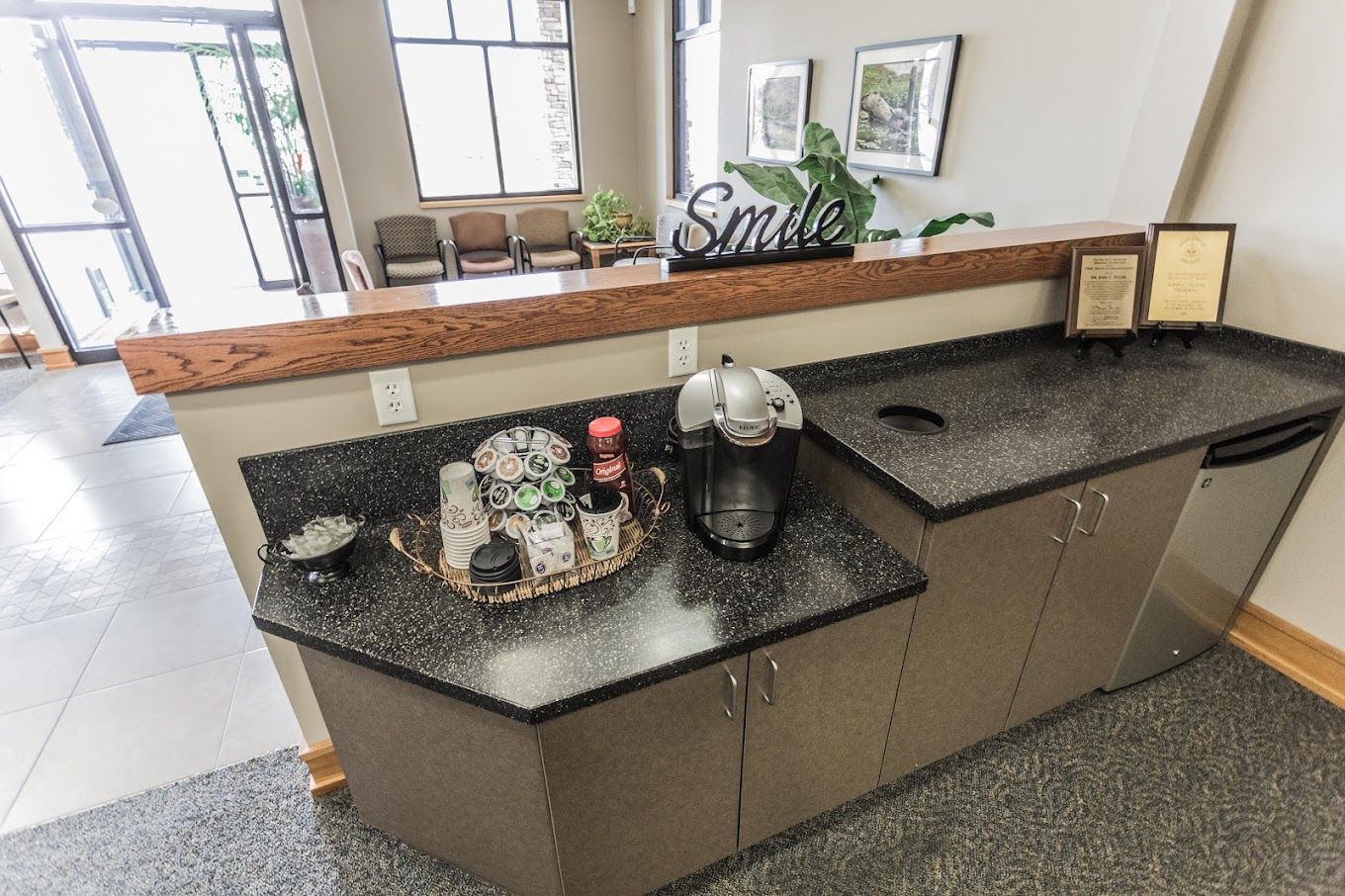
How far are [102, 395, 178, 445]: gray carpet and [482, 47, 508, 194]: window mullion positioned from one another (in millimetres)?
3682

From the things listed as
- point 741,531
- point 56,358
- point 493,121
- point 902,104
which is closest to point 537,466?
point 741,531

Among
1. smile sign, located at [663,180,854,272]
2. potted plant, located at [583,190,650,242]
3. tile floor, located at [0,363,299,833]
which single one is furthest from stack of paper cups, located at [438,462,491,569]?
potted plant, located at [583,190,650,242]

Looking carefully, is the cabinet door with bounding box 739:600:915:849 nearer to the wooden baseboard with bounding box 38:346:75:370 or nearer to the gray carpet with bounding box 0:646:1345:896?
the gray carpet with bounding box 0:646:1345:896

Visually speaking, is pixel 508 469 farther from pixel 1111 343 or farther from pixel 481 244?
pixel 481 244

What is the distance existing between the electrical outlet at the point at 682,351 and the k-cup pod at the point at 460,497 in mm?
515

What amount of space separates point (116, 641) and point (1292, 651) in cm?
372

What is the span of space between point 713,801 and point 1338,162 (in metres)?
2.11

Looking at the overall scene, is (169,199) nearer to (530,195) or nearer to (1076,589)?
(530,195)

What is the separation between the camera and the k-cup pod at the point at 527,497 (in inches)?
44.6

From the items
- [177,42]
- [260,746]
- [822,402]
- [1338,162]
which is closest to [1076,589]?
[822,402]

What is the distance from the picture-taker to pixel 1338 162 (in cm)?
155

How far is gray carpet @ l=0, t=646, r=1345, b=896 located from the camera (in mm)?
1388

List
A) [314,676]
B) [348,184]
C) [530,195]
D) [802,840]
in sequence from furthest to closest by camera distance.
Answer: [530,195] < [348,184] < [802,840] < [314,676]

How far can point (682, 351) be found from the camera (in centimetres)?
141
